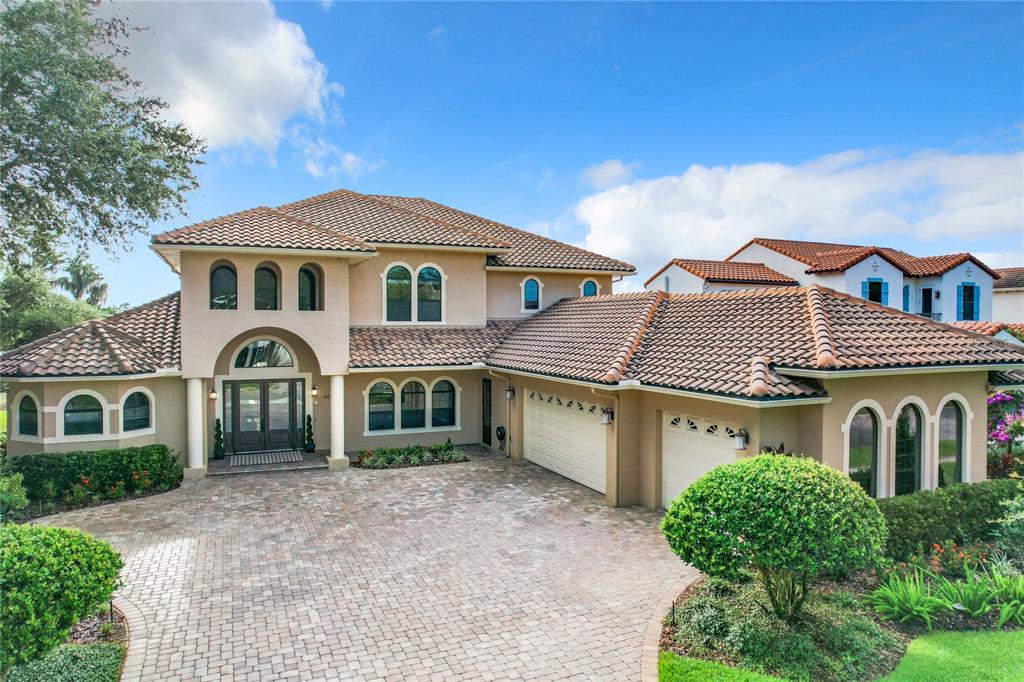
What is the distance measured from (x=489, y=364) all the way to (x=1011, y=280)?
140 ft

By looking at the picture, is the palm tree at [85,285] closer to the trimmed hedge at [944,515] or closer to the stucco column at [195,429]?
the stucco column at [195,429]

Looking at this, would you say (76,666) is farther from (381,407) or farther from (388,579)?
(381,407)

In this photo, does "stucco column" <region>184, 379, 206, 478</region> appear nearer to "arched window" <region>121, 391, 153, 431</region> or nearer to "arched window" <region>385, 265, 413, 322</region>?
"arched window" <region>121, 391, 153, 431</region>

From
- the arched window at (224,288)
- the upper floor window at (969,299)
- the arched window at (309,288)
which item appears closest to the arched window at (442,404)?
the arched window at (309,288)

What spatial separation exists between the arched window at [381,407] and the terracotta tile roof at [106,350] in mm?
5996

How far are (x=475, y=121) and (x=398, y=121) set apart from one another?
3.00m

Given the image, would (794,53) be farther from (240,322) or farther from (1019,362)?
(240,322)

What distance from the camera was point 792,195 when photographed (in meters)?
20.7

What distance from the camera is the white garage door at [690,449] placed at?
1212 centimetres

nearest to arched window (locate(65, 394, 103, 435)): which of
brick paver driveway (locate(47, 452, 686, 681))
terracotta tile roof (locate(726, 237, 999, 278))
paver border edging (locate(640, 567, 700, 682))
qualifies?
brick paver driveway (locate(47, 452, 686, 681))

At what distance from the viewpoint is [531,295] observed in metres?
23.6

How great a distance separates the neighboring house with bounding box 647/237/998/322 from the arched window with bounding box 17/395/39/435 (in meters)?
33.4

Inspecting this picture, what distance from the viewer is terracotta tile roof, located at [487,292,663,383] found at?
14430 millimetres

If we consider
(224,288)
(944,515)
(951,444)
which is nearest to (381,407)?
(224,288)
